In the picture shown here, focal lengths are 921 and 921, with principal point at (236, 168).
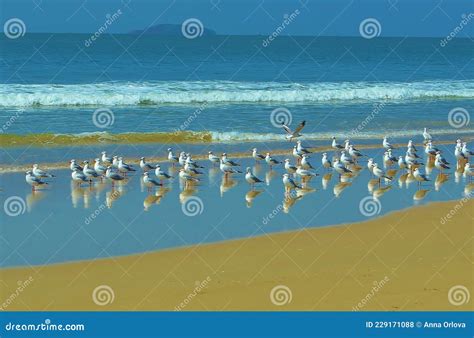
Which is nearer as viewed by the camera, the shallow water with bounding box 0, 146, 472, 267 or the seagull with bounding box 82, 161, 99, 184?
the shallow water with bounding box 0, 146, 472, 267

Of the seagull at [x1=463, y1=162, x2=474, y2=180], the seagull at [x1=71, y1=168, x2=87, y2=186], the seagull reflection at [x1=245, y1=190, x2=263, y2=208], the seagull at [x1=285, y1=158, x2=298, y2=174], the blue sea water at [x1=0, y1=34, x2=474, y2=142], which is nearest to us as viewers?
the seagull reflection at [x1=245, y1=190, x2=263, y2=208]

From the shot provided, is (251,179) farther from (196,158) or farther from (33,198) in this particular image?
(196,158)

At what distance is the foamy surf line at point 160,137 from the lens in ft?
74.1

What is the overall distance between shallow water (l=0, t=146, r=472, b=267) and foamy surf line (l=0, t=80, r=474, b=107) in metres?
14.4

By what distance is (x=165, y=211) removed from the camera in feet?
46.9

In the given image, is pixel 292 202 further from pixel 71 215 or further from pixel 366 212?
pixel 71 215

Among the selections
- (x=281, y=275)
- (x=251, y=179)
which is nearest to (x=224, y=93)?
(x=251, y=179)

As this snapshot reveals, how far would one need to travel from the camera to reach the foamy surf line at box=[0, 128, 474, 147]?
22.6 meters

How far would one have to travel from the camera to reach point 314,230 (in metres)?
13.0

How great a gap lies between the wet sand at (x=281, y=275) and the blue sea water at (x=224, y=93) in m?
11.8

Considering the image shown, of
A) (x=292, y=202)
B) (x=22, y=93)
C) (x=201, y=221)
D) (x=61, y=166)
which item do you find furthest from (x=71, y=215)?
(x=22, y=93)

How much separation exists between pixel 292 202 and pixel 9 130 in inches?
447

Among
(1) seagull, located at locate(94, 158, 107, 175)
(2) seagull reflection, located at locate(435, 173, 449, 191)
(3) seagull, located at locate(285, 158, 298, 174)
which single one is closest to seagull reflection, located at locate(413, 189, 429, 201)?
(2) seagull reflection, located at locate(435, 173, 449, 191)

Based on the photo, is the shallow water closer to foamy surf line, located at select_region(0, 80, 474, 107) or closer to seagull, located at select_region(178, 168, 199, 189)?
seagull, located at select_region(178, 168, 199, 189)
